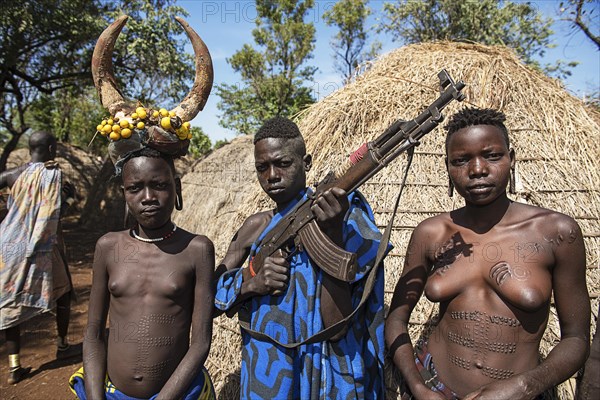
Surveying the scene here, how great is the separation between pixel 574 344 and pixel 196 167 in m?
9.36

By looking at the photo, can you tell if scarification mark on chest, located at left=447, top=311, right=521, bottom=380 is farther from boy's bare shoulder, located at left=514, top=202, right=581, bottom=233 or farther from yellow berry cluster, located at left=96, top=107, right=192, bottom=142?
yellow berry cluster, located at left=96, top=107, right=192, bottom=142

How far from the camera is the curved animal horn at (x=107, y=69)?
2.43 m

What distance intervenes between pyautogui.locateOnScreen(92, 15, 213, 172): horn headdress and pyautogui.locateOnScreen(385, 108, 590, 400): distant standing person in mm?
1467

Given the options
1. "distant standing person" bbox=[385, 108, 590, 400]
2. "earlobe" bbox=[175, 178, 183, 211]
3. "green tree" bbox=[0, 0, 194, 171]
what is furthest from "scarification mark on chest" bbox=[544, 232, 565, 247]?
"green tree" bbox=[0, 0, 194, 171]

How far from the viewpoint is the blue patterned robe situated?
2.16m

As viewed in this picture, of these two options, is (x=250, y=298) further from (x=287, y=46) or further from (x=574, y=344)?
(x=287, y=46)

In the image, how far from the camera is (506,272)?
1.94 meters

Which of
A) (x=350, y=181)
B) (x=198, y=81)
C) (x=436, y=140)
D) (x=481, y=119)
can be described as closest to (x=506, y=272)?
(x=481, y=119)

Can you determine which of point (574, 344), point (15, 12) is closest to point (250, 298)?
point (574, 344)

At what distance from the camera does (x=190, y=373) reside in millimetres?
2268

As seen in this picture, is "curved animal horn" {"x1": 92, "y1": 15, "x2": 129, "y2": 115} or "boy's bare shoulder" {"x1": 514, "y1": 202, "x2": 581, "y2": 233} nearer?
"boy's bare shoulder" {"x1": 514, "y1": 202, "x2": 581, "y2": 233}

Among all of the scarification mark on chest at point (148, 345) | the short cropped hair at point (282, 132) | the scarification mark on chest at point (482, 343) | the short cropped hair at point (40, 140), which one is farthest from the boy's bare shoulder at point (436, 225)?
the short cropped hair at point (40, 140)

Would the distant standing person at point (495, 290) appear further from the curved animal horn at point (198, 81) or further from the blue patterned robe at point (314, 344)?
the curved animal horn at point (198, 81)

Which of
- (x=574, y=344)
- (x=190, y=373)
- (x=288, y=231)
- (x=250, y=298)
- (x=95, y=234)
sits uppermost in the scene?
(x=95, y=234)
